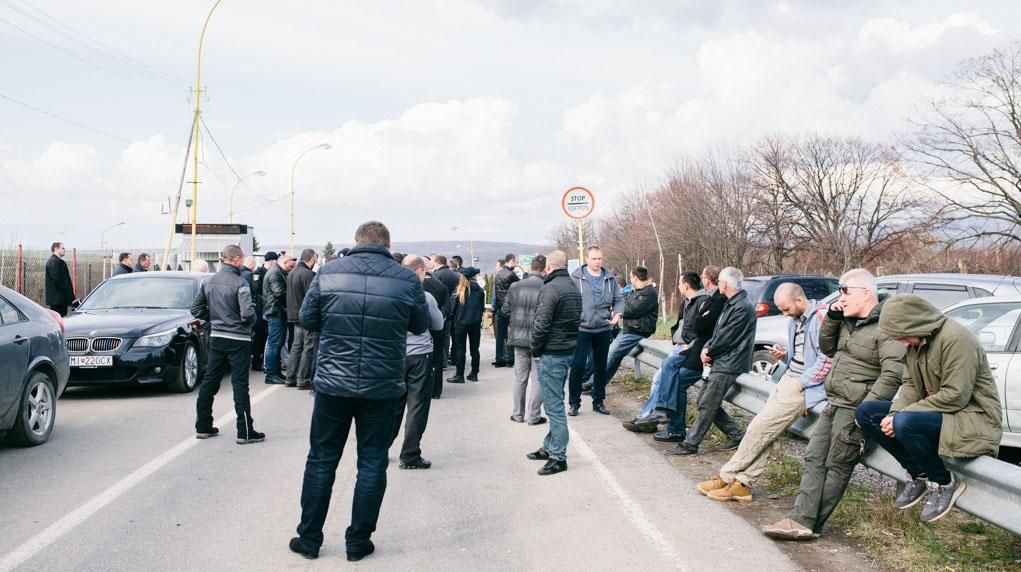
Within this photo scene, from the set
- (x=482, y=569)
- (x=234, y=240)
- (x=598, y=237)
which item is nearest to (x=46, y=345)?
(x=482, y=569)

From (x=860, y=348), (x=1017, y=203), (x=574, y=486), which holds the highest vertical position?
(x=1017, y=203)

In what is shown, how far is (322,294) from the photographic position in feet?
17.0

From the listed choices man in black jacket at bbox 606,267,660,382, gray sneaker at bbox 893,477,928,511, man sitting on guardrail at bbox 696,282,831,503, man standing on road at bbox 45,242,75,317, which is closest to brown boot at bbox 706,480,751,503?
man sitting on guardrail at bbox 696,282,831,503

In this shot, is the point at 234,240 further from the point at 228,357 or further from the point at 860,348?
the point at 860,348

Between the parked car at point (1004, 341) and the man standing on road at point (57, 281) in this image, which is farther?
the man standing on road at point (57, 281)

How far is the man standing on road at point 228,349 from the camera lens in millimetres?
8625

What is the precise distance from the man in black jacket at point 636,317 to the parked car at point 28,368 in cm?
636

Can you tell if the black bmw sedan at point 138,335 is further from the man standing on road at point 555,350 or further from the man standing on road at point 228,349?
the man standing on road at point 555,350

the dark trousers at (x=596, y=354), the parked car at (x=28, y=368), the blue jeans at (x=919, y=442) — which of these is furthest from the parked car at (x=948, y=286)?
the parked car at (x=28, y=368)

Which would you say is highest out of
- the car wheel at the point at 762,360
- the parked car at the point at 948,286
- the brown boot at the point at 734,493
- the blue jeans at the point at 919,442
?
the parked car at the point at 948,286

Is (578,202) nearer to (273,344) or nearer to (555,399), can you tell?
(273,344)

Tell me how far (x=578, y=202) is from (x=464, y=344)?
3092 mm

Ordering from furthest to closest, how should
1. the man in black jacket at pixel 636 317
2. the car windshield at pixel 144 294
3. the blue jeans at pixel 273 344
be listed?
the blue jeans at pixel 273 344
the car windshield at pixel 144 294
the man in black jacket at pixel 636 317

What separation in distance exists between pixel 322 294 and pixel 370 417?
78cm
